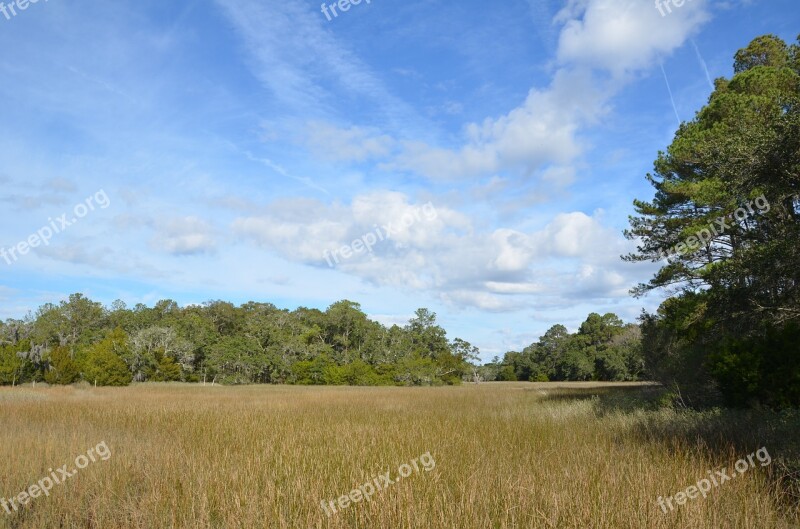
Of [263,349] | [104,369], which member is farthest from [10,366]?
[263,349]

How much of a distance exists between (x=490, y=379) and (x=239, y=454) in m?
76.4

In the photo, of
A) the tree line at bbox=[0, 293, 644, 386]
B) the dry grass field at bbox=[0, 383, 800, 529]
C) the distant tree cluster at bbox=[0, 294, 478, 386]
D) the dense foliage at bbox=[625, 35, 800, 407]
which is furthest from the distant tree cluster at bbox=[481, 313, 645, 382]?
the dry grass field at bbox=[0, 383, 800, 529]

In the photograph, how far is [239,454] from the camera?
738cm

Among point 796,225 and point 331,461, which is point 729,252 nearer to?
point 796,225

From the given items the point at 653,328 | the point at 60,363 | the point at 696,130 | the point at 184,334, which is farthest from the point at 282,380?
the point at 696,130

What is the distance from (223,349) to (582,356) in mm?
44108

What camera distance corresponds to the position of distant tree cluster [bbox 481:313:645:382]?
58.7 m

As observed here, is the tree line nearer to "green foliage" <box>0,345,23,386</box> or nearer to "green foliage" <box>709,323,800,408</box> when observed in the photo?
"green foliage" <box>0,345,23,386</box>

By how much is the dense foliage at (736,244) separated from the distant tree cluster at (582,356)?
38.5 m

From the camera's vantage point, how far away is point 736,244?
15.4m

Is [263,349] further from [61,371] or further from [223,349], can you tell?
[61,371]

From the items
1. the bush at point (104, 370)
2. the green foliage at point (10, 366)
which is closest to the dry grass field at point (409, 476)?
the bush at point (104, 370)

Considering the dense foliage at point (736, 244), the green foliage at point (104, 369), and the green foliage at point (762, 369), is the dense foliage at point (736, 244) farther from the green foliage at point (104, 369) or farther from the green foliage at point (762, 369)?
the green foliage at point (104, 369)

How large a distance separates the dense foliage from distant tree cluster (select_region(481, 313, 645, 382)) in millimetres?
38514
